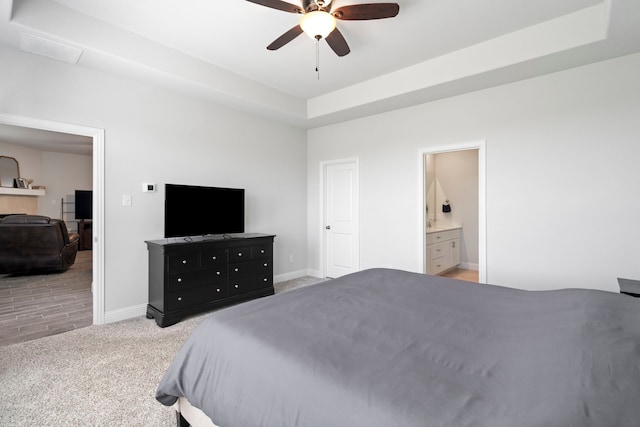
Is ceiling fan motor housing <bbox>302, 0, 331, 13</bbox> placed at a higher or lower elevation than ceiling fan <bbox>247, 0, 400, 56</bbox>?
higher

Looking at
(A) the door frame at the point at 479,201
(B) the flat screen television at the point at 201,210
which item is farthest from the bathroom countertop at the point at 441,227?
(B) the flat screen television at the point at 201,210

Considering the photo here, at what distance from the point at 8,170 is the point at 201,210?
256 inches

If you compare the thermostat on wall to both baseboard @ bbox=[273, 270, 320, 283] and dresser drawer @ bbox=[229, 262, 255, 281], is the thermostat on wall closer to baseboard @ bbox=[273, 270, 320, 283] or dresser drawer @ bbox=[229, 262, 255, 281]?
dresser drawer @ bbox=[229, 262, 255, 281]

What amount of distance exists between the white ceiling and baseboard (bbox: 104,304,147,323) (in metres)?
2.54

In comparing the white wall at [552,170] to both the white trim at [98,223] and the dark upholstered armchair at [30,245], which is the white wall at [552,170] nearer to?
the white trim at [98,223]

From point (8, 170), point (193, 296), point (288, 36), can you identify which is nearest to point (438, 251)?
point (193, 296)

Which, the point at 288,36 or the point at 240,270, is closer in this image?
the point at 288,36

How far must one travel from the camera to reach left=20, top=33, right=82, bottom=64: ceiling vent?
8.45 ft

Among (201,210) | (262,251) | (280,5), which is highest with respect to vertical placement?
(280,5)

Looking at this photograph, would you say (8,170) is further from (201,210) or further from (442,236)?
(442,236)

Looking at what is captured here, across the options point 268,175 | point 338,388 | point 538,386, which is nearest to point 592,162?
point 538,386

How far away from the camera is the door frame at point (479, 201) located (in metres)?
3.55

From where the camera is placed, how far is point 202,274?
3.48 meters

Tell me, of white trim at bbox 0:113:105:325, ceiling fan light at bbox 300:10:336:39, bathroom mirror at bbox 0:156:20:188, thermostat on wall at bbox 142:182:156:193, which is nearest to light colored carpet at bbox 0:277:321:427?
white trim at bbox 0:113:105:325
